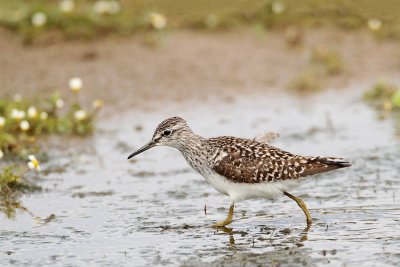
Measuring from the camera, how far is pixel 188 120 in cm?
1545

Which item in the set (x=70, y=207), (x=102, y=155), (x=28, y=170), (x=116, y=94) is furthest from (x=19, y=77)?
(x=70, y=207)

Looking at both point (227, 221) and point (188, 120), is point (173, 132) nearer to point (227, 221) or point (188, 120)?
point (227, 221)

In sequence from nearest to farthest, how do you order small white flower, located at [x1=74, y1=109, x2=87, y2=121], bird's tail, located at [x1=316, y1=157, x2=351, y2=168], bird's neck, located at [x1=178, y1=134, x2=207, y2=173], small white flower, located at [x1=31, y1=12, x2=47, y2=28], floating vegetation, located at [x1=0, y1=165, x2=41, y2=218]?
bird's tail, located at [x1=316, y1=157, x2=351, y2=168]
bird's neck, located at [x1=178, y1=134, x2=207, y2=173]
floating vegetation, located at [x1=0, y1=165, x2=41, y2=218]
small white flower, located at [x1=74, y1=109, x2=87, y2=121]
small white flower, located at [x1=31, y1=12, x2=47, y2=28]

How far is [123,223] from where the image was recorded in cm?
1057

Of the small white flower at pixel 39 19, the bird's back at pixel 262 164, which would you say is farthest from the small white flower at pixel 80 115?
the bird's back at pixel 262 164

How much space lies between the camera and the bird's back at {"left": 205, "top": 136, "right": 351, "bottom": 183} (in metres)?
10.2

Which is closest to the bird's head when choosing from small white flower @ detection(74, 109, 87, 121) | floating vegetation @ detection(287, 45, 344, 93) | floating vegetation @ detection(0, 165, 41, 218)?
floating vegetation @ detection(0, 165, 41, 218)

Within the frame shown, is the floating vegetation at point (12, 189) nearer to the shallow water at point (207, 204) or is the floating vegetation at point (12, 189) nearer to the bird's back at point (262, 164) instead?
the shallow water at point (207, 204)

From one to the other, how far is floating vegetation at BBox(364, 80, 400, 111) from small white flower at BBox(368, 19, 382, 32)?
9.29 feet

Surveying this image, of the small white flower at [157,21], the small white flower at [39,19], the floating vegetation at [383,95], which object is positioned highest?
the small white flower at [157,21]

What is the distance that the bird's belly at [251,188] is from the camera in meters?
10.3

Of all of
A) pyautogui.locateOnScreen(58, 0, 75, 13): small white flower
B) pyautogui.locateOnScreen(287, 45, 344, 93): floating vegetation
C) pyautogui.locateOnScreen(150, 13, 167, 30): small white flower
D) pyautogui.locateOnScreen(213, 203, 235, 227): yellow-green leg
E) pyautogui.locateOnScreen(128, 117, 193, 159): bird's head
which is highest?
pyautogui.locateOnScreen(58, 0, 75, 13): small white flower

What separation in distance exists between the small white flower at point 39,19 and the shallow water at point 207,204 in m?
3.33

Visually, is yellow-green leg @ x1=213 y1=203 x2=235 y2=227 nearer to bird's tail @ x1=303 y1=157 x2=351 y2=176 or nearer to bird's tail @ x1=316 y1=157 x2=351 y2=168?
bird's tail @ x1=303 y1=157 x2=351 y2=176
